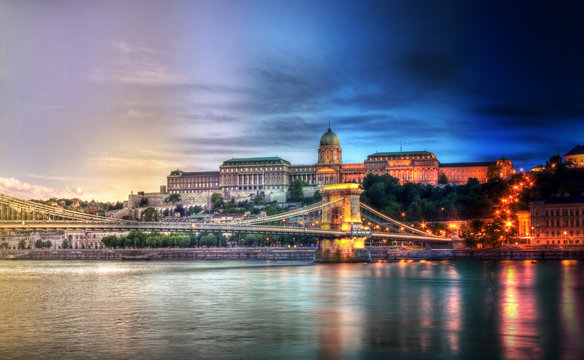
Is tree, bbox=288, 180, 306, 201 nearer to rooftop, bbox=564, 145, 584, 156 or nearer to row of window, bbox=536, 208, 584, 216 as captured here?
rooftop, bbox=564, 145, 584, 156

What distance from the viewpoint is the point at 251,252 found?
236 feet

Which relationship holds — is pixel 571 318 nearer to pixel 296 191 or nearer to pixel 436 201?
pixel 436 201

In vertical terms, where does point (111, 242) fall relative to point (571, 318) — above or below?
above

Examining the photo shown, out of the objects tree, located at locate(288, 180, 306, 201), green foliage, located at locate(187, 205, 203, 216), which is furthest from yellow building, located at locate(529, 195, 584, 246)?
green foliage, located at locate(187, 205, 203, 216)

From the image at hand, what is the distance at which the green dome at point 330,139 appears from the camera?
459ft

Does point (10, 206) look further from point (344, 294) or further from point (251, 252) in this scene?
point (251, 252)

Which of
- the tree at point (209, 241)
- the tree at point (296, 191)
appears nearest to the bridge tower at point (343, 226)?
the tree at point (209, 241)

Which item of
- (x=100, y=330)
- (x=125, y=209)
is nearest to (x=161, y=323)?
(x=100, y=330)

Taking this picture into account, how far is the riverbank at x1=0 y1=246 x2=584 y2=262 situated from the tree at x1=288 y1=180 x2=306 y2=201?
1959 inches

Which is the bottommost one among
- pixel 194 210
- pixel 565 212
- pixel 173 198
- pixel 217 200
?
pixel 565 212

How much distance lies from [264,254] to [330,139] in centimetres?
7051

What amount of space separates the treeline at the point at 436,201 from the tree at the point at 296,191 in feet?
83.8

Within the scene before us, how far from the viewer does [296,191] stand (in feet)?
425

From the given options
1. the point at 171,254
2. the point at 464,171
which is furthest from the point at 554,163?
the point at 171,254
